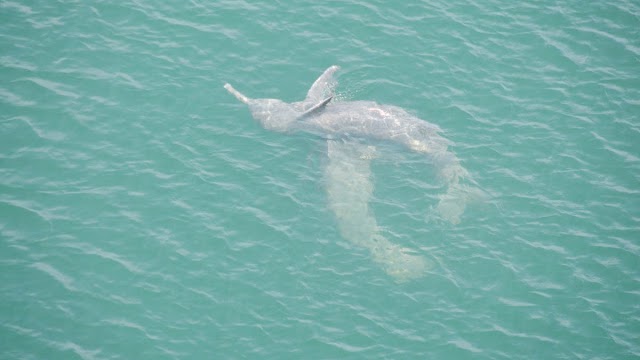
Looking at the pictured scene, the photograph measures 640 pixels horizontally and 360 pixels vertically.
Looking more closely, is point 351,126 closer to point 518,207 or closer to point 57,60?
point 518,207

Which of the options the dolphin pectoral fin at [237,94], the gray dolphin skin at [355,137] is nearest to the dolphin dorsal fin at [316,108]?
the gray dolphin skin at [355,137]

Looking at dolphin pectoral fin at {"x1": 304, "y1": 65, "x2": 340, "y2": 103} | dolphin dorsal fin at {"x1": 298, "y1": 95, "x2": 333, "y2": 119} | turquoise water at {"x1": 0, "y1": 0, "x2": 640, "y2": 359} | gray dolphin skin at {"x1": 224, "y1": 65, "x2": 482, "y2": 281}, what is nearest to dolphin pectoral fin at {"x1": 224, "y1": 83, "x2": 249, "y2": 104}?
gray dolphin skin at {"x1": 224, "y1": 65, "x2": 482, "y2": 281}

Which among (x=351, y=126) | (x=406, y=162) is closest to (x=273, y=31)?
(x=351, y=126)

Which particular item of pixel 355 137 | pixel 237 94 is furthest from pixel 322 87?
pixel 237 94

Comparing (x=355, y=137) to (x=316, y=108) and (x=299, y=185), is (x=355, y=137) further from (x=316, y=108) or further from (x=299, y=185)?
(x=299, y=185)

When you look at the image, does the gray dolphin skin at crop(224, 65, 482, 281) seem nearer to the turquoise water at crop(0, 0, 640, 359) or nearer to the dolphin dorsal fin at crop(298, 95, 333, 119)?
the dolphin dorsal fin at crop(298, 95, 333, 119)

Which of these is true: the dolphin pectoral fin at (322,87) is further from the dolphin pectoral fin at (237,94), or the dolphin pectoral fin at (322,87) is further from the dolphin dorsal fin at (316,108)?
the dolphin pectoral fin at (237,94)
